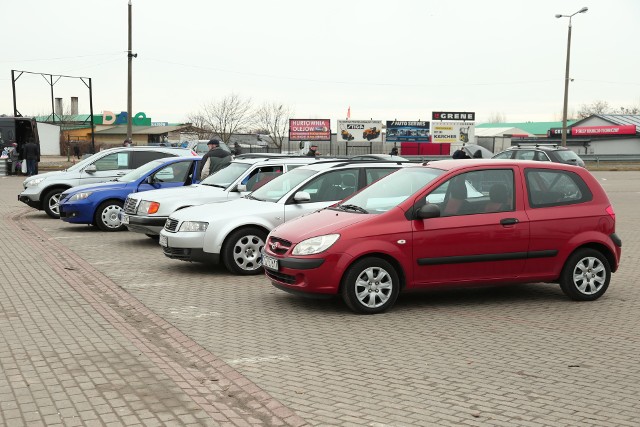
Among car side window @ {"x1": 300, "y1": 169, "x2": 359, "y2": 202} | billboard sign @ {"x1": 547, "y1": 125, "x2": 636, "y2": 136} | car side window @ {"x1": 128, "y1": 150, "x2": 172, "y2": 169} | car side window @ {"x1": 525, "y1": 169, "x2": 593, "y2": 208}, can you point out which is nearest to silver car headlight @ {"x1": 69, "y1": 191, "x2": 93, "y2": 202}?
car side window @ {"x1": 128, "y1": 150, "x2": 172, "y2": 169}

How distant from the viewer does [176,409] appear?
538 cm

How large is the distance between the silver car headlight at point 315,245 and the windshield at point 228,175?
536 centimetres

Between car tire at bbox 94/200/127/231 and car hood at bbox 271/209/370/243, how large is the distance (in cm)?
821

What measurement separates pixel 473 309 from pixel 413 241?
3.53ft

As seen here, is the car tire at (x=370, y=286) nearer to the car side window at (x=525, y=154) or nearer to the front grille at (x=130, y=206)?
the front grille at (x=130, y=206)

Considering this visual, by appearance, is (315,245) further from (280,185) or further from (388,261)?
(280,185)

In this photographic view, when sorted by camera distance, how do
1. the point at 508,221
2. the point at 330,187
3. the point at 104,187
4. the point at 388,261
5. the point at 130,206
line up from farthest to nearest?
the point at 104,187 → the point at 130,206 → the point at 330,187 → the point at 508,221 → the point at 388,261

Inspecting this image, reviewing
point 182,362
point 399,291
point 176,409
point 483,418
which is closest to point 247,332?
point 182,362

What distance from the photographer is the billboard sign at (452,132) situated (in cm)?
6109

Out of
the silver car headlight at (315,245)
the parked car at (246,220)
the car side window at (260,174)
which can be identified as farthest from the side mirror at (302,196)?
the silver car headlight at (315,245)

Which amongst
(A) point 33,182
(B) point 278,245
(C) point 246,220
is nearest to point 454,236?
(B) point 278,245

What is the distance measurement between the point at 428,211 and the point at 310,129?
5621cm

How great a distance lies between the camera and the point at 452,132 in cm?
6125

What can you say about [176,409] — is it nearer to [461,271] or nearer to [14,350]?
Result: [14,350]
